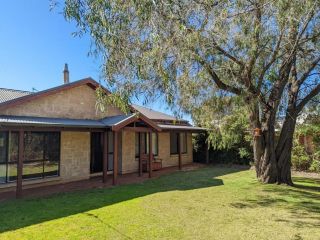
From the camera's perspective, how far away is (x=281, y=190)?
37.6 feet

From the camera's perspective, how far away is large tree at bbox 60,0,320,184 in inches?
239

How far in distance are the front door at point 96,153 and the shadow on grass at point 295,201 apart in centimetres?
871

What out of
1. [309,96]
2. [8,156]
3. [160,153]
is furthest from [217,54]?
[160,153]

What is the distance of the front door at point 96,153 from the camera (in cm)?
1533

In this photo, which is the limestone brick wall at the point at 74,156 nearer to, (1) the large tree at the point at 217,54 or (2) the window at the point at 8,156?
(2) the window at the point at 8,156

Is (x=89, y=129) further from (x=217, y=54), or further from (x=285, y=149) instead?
(x=285, y=149)

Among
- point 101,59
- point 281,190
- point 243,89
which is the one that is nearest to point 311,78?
point 243,89

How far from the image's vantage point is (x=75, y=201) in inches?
377

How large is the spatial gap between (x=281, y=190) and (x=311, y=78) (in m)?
5.13

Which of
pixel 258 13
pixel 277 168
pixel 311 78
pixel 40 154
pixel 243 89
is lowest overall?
pixel 277 168

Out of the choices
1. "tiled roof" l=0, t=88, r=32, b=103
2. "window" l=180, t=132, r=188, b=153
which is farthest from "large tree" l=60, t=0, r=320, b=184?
"window" l=180, t=132, r=188, b=153

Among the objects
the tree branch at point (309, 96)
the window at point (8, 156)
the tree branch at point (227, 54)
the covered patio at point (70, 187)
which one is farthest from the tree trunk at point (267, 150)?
the window at point (8, 156)

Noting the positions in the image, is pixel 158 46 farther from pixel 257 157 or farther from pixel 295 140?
pixel 295 140

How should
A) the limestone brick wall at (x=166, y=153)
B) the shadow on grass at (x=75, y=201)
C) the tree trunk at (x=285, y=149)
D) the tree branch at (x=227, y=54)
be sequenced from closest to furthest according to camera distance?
1. the shadow on grass at (x=75, y=201)
2. the tree branch at (x=227, y=54)
3. the tree trunk at (x=285, y=149)
4. the limestone brick wall at (x=166, y=153)
